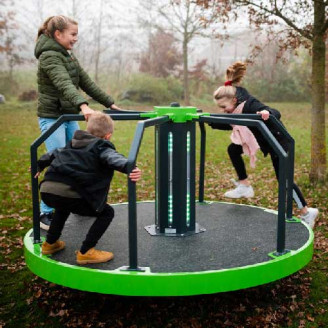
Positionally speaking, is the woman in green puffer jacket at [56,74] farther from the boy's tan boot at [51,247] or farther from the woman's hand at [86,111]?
the boy's tan boot at [51,247]

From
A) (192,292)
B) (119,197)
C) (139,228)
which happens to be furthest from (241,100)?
(119,197)

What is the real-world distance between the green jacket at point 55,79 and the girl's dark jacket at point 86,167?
634 millimetres

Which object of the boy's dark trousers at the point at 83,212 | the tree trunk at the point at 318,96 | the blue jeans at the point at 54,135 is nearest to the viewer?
the boy's dark trousers at the point at 83,212

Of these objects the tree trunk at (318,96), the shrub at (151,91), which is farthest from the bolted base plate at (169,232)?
the shrub at (151,91)

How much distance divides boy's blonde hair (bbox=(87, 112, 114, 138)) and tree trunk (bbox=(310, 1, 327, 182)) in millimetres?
4227

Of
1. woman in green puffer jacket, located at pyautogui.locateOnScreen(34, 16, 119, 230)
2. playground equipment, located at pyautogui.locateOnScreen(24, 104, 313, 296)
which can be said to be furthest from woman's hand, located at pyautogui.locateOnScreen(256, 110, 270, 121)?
woman in green puffer jacket, located at pyautogui.locateOnScreen(34, 16, 119, 230)

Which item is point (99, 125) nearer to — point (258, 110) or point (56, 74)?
point (56, 74)

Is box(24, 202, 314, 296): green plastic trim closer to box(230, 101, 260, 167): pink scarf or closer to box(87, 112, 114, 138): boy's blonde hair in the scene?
box(87, 112, 114, 138): boy's blonde hair

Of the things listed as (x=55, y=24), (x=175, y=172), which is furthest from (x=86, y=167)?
(x=55, y=24)

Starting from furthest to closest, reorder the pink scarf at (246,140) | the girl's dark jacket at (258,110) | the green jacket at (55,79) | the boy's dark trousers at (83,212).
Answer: the pink scarf at (246,140) < the girl's dark jacket at (258,110) < the green jacket at (55,79) < the boy's dark trousers at (83,212)

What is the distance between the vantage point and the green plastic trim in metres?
2.62

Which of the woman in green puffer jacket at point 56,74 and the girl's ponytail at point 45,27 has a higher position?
the girl's ponytail at point 45,27

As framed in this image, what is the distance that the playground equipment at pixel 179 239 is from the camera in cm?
265

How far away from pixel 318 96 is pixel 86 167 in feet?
14.8
